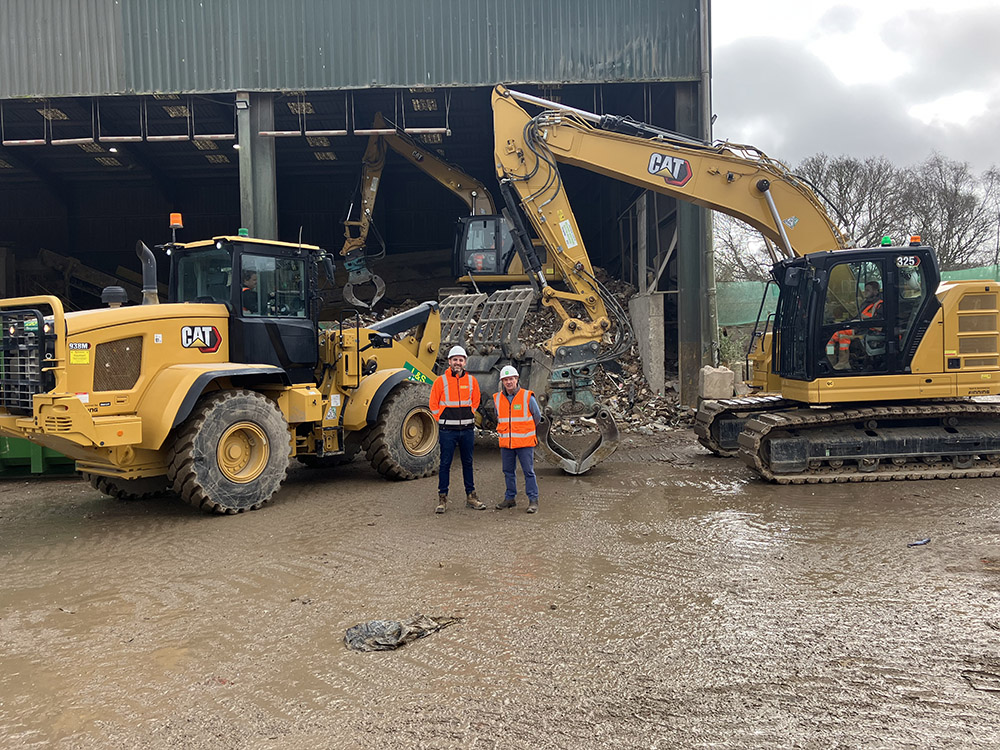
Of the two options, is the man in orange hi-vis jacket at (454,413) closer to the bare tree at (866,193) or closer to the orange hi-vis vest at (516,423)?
the orange hi-vis vest at (516,423)

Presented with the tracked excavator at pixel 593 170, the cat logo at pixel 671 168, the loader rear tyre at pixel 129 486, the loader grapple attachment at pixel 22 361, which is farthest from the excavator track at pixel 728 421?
the loader grapple attachment at pixel 22 361

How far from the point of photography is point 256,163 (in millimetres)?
13953

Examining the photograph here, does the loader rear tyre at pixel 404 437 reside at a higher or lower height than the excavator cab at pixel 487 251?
lower

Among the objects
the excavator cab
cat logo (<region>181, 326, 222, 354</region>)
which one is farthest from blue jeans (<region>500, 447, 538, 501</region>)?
the excavator cab

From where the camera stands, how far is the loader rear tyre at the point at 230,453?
660 centimetres

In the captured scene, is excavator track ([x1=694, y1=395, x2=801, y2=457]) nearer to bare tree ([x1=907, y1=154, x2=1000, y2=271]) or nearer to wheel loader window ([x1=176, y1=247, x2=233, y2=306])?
wheel loader window ([x1=176, y1=247, x2=233, y2=306])

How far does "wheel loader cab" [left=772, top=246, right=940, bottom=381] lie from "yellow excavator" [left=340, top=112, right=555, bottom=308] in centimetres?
862

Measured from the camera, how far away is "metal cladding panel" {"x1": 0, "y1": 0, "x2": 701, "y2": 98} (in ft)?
44.3

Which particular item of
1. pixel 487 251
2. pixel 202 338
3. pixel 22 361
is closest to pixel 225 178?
pixel 487 251

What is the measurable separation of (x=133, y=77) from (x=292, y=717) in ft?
45.3

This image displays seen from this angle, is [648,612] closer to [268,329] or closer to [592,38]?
[268,329]

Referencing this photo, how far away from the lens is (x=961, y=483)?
775 centimetres

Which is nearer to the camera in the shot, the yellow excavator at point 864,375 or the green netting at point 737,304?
the yellow excavator at point 864,375

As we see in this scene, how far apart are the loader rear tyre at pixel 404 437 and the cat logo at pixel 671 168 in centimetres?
413
